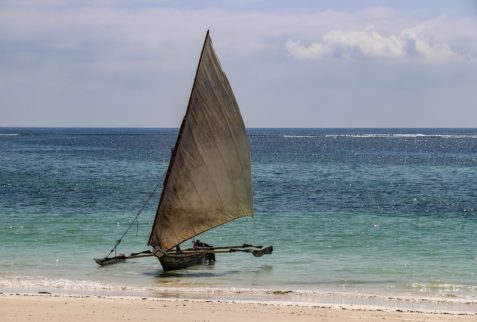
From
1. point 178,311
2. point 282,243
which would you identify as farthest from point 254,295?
point 282,243

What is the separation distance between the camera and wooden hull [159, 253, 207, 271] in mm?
28062

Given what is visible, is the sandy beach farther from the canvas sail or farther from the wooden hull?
the canvas sail

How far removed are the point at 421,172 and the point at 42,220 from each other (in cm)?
5872

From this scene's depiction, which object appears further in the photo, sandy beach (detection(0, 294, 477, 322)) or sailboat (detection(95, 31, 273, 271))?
sailboat (detection(95, 31, 273, 271))

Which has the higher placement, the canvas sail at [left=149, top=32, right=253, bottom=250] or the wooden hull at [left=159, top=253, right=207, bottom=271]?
the canvas sail at [left=149, top=32, right=253, bottom=250]

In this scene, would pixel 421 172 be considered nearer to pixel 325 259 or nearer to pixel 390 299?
pixel 325 259

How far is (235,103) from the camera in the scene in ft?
95.8

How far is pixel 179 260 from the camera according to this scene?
28.4 meters

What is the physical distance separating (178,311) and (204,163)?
29.3 feet

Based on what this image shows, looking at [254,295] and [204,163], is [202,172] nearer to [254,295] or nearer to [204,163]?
[204,163]

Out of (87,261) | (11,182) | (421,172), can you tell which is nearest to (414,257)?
(87,261)

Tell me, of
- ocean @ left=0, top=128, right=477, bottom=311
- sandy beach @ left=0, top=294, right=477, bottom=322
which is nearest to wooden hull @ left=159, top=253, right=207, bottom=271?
ocean @ left=0, top=128, right=477, bottom=311

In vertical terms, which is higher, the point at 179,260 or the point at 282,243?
the point at 179,260

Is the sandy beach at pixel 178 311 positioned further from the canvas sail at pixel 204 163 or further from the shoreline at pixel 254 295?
the canvas sail at pixel 204 163
